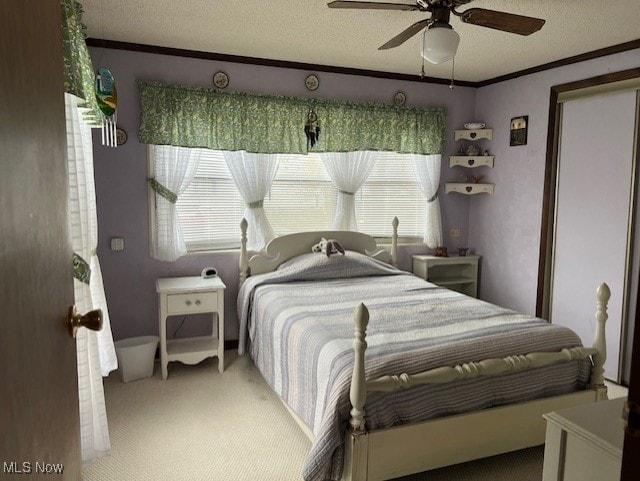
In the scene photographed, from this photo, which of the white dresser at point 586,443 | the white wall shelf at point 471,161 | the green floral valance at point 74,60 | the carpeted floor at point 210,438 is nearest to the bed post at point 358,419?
the carpeted floor at point 210,438

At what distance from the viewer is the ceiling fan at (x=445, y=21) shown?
2307 millimetres

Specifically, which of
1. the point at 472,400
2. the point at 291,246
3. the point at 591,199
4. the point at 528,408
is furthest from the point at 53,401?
the point at 591,199

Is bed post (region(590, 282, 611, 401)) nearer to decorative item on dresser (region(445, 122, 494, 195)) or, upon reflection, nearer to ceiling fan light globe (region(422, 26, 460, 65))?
ceiling fan light globe (region(422, 26, 460, 65))

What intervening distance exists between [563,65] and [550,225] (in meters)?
1.32

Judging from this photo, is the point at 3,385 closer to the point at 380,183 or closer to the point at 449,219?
the point at 380,183

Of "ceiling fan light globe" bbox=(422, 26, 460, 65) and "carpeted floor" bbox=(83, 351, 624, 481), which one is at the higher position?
"ceiling fan light globe" bbox=(422, 26, 460, 65)

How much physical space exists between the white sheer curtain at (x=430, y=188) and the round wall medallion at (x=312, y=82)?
119 cm

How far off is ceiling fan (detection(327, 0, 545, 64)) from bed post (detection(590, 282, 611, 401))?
1.42m

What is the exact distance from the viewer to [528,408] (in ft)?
7.73

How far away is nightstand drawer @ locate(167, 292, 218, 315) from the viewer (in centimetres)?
349

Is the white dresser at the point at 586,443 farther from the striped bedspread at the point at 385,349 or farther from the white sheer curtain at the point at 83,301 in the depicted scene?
the white sheer curtain at the point at 83,301

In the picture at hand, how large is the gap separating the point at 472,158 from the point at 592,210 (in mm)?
1323

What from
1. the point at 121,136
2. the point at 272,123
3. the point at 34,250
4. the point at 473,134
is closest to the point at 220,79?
the point at 272,123

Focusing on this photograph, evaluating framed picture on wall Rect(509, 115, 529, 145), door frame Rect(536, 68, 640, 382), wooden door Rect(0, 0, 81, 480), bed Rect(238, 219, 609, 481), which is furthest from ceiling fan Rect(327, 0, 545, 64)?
framed picture on wall Rect(509, 115, 529, 145)
